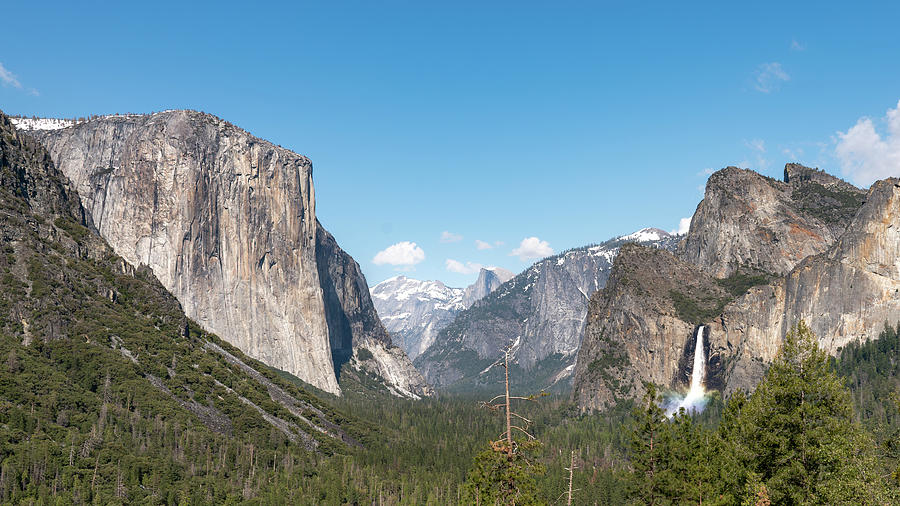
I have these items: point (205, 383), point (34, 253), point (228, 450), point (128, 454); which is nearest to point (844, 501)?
point (128, 454)

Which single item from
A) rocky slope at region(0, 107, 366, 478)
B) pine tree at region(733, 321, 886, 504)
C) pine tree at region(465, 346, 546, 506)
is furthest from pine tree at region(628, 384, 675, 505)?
rocky slope at region(0, 107, 366, 478)

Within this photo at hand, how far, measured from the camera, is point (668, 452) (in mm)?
58500

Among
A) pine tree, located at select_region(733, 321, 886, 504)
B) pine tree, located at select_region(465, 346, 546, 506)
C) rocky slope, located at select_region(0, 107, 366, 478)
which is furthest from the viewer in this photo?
rocky slope, located at select_region(0, 107, 366, 478)

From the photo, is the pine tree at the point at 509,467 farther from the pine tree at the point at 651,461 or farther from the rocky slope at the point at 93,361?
the rocky slope at the point at 93,361

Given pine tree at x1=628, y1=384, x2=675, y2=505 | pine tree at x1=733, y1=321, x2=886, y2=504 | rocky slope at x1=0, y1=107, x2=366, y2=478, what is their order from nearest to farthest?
pine tree at x1=733, y1=321, x2=886, y2=504 < pine tree at x1=628, y1=384, x2=675, y2=505 < rocky slope at x1=0, y1=107, x2=366, y2=478

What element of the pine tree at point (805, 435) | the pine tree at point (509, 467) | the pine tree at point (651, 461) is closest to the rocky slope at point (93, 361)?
the pine tree at point (651, 461)

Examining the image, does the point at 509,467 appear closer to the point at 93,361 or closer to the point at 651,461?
the point at 651,461

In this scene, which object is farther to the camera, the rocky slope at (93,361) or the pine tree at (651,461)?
the rocky slope at (93,361)

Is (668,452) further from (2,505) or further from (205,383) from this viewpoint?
(205,383)

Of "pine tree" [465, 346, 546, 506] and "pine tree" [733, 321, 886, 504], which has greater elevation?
"pine tree" [733, 321, 886, 504]

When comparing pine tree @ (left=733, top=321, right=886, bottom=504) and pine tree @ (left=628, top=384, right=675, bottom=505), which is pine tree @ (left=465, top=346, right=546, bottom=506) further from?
pine tree @ (left=628, top=384, right=675, bottom=505)

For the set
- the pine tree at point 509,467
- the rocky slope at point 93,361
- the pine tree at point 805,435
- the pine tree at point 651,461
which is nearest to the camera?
the pine tree at point 805,435

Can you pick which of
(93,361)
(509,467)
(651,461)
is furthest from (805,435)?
(93,361)

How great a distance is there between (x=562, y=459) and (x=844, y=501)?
148 meters
